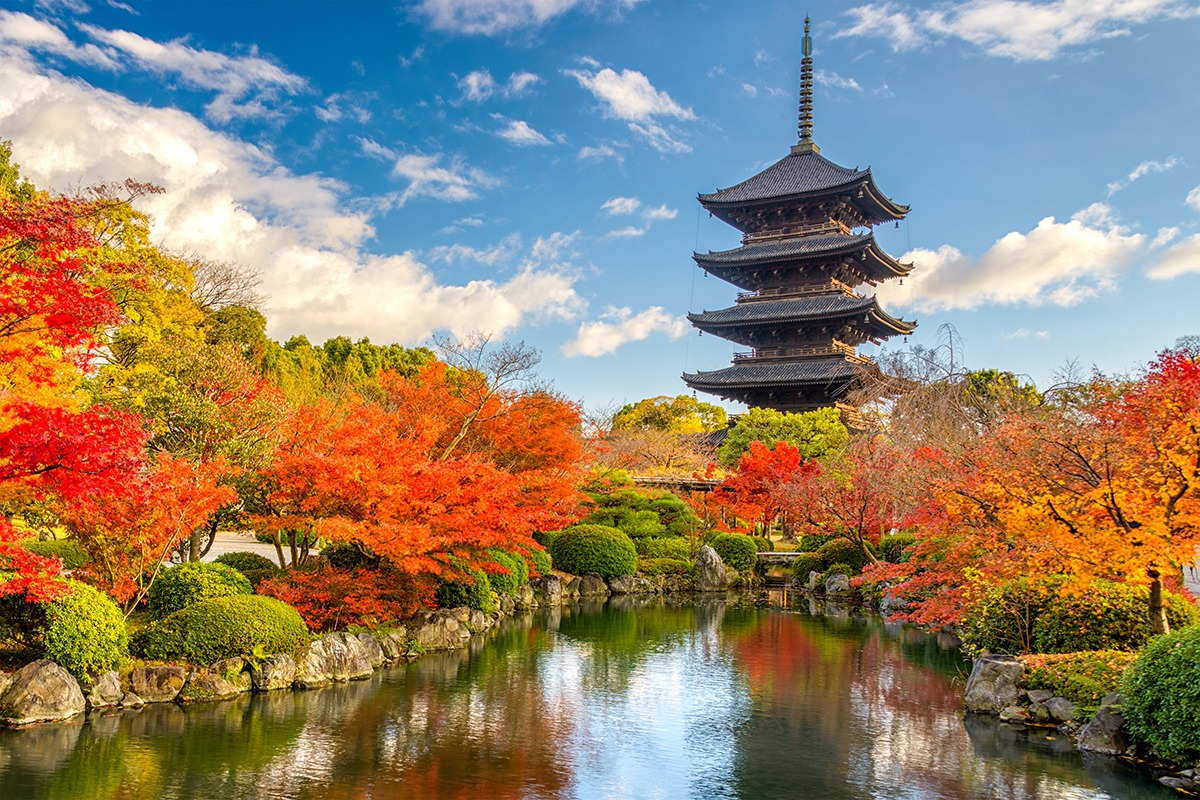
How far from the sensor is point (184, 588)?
12.0 m

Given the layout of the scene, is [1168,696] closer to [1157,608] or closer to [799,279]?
[1157,608]

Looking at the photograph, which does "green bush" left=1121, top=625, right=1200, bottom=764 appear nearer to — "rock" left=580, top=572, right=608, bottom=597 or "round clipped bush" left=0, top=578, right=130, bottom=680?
"round clipped bush" left=0, top=578, right=130, bottom=680

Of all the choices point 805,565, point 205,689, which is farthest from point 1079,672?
point 805,565

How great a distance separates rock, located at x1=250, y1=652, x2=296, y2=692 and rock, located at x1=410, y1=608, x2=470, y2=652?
134 inches

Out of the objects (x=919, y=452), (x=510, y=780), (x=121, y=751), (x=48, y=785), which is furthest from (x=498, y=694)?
(x=919, y=452)

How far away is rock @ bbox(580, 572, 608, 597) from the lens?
24.1 meters

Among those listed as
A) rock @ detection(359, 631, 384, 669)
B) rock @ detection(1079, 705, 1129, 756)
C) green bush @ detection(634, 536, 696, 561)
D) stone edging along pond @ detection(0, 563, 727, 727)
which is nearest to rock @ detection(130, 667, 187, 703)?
stone edging along pond @ detection(0, 563, 727, 727)

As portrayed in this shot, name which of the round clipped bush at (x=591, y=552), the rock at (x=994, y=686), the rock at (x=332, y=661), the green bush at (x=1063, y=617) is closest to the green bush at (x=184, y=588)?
the rock at (x=332, y=661)

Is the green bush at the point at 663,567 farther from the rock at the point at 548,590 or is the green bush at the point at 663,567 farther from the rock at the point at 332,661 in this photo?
the rock at the point at 332,661

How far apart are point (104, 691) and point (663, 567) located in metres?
18.2

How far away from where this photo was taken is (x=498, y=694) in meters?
11.9

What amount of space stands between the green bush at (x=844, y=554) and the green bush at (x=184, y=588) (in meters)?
17.6

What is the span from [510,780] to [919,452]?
11010 millimetres

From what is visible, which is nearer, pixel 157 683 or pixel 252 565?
pixel 157 683
